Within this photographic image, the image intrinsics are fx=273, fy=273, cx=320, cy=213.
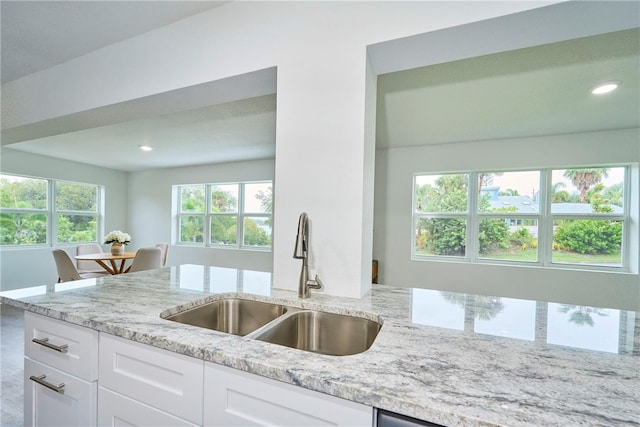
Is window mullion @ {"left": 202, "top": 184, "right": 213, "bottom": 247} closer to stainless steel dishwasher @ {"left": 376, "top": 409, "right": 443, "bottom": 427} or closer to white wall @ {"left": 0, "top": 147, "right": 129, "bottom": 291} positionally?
white wall @ {"left": 0, "top": 147, "right": 129, "bottom": 291}

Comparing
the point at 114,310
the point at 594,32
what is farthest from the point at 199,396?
the point at 594,32

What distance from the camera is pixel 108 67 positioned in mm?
1888

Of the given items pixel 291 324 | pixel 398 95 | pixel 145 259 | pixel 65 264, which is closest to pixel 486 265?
pixel 398 95

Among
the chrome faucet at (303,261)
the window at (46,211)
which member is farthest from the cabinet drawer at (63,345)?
the window at (46,211)

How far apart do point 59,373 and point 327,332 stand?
1074mm

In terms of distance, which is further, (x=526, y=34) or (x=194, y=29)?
(x=194, y=29)

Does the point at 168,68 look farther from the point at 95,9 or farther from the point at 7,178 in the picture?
the point at 7,178

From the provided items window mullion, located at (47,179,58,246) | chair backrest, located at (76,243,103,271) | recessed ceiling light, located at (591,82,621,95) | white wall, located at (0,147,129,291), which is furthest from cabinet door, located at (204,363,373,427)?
window mullion, located at (47,179,58,246)

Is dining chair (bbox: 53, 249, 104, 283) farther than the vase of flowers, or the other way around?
the vase of flowers

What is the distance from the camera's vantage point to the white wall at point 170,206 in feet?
16.5

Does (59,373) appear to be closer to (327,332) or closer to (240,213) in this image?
(327,332)

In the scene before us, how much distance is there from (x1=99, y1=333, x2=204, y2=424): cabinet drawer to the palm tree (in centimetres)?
429

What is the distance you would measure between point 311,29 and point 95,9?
4.13ft

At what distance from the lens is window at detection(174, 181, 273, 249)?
16.8 feet
